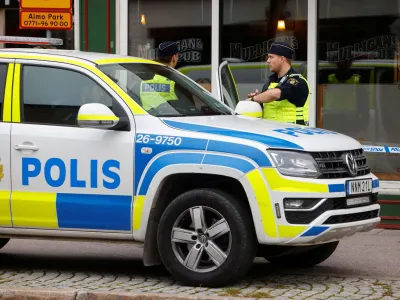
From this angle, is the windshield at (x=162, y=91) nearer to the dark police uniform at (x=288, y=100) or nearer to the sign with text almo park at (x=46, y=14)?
the dark police uniform at (x=288, y=100)

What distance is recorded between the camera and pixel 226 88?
9883 millimetres

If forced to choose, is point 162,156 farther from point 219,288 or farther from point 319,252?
point 319,252

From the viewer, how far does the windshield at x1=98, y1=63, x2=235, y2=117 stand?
855 cm

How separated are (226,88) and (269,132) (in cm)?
185

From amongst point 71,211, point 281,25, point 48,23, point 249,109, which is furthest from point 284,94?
point 48,23

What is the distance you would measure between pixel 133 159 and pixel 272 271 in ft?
5.57

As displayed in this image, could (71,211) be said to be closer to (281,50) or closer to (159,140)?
(159,140)

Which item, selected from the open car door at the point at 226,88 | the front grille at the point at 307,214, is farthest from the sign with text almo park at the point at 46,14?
the front grille at the point at 307,214

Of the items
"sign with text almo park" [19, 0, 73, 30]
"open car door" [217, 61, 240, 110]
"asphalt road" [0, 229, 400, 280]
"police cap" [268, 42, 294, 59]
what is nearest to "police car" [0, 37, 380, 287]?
"asphalt road" [0, 229, 400, 280]

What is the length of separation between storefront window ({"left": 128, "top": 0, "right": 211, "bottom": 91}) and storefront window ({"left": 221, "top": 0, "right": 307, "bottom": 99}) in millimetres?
258

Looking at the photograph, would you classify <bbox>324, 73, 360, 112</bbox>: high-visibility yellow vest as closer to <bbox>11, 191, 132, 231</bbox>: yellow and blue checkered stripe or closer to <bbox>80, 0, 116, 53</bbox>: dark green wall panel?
<bbox>80, 0, 116, 53</bbox>: dark green wall panel

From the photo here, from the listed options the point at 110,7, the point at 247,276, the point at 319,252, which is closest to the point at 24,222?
the point at 247,276

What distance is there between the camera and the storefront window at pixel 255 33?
12.9m

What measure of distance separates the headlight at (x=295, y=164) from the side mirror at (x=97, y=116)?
1261 millimetres
